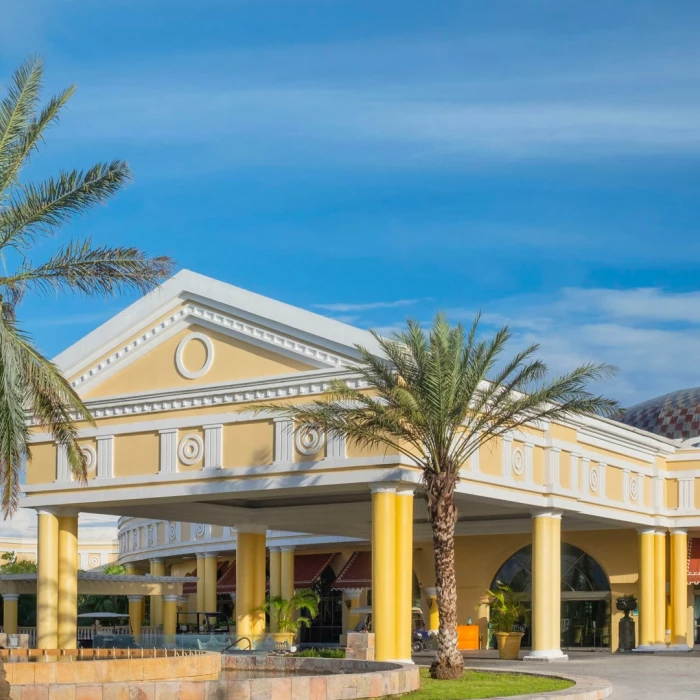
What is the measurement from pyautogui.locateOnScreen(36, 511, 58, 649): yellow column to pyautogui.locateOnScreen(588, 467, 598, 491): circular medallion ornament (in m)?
15.5

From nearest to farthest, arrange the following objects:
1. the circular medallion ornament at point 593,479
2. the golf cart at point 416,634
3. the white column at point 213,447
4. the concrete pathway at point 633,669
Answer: the concrete pathway at point 633,669 < the white column at point 213,447 < the circular medallion ornament at point 593,479 < the golf cart at point 416,634

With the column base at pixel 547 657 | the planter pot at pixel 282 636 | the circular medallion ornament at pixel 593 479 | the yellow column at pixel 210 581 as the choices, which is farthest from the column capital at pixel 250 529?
the yellow column at pixel 210 581

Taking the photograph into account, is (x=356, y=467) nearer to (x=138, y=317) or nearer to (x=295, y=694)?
(x=138, y=317)

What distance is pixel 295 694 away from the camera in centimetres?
1980

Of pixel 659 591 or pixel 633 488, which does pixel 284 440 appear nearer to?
pixel 633 488

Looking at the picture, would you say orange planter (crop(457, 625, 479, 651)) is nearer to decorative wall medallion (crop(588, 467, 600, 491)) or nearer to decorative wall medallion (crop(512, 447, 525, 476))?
decorative wall medallion (crop(588, 467, 600, 491))

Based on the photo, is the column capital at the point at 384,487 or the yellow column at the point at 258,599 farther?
the yellow column at the point at 258,599

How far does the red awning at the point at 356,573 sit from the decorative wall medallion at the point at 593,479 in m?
14.6

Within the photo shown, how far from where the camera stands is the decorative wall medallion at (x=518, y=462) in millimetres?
34562

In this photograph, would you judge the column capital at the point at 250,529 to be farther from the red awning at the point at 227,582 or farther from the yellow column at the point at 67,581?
the red awning at the point at 227,582

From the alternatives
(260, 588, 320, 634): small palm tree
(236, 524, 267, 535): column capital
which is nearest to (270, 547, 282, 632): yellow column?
(260, 588, 320, 634): small palm tree

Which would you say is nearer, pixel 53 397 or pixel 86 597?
pixel 53 397

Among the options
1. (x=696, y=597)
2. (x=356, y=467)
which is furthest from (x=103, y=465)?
(x=696, y=597)

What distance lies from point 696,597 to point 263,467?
68.2 ft
